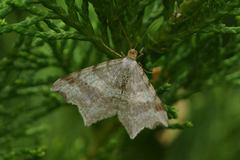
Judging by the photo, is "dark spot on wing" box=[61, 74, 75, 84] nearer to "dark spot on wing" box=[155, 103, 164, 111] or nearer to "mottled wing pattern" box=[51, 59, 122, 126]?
"mottled wing pattern" box=[51, 59, 122, 126]

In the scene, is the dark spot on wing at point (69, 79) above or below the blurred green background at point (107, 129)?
above

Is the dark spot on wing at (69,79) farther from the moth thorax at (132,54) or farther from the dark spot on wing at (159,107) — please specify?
the dark spot on wing at (159,107)

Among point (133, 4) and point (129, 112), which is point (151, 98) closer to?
point (129, 112)

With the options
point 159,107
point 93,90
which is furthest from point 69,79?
point 159,107

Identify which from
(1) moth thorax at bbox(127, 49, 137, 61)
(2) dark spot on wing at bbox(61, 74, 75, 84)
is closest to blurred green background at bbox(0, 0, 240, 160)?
(1) moth thorax at bbox(127, 49, 137, 61)

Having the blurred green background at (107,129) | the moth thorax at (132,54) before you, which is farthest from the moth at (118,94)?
the blurred green background at (107,129)

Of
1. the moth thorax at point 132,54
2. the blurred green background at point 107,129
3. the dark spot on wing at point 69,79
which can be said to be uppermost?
the moth thorax at point 132,54

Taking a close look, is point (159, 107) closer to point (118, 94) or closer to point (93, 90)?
point (118, 94)
